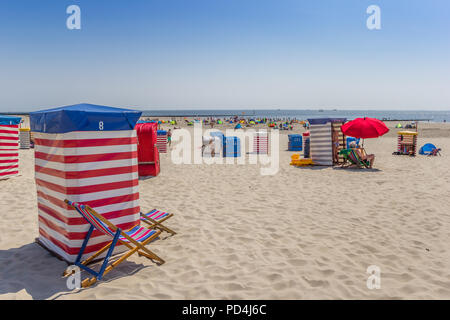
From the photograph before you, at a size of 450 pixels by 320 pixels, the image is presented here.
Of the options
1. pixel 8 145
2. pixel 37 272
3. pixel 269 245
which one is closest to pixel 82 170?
pixel 37 272

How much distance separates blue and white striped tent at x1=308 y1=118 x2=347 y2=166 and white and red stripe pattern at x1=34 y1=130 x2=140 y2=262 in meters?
8.39

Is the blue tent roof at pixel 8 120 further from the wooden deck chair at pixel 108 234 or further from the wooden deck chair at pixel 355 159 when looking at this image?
the wooden deck chair at pixel 355 159

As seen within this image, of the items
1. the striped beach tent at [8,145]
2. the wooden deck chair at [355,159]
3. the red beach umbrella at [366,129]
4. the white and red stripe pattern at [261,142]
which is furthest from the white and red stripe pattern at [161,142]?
the red beach umbrella at [366,129]

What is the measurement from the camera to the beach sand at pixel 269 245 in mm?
3090

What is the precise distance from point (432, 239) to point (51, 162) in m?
5.21

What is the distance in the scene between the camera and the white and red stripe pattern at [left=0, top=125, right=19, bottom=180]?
26.9 ft

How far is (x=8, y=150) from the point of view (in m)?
8.37

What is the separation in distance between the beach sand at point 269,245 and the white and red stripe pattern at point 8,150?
0.74 metres

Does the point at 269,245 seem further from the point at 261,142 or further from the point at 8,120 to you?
the point at 261,142

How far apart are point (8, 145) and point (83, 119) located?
21.4ft

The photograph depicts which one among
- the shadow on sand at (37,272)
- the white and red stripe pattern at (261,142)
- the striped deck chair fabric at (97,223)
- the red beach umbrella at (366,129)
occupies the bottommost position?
the shadow on sand at (37,272)

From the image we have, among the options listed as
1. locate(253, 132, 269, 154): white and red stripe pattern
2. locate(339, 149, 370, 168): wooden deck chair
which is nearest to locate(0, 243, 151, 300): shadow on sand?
locate(339, 149, 370, 168): wooden deck chair
